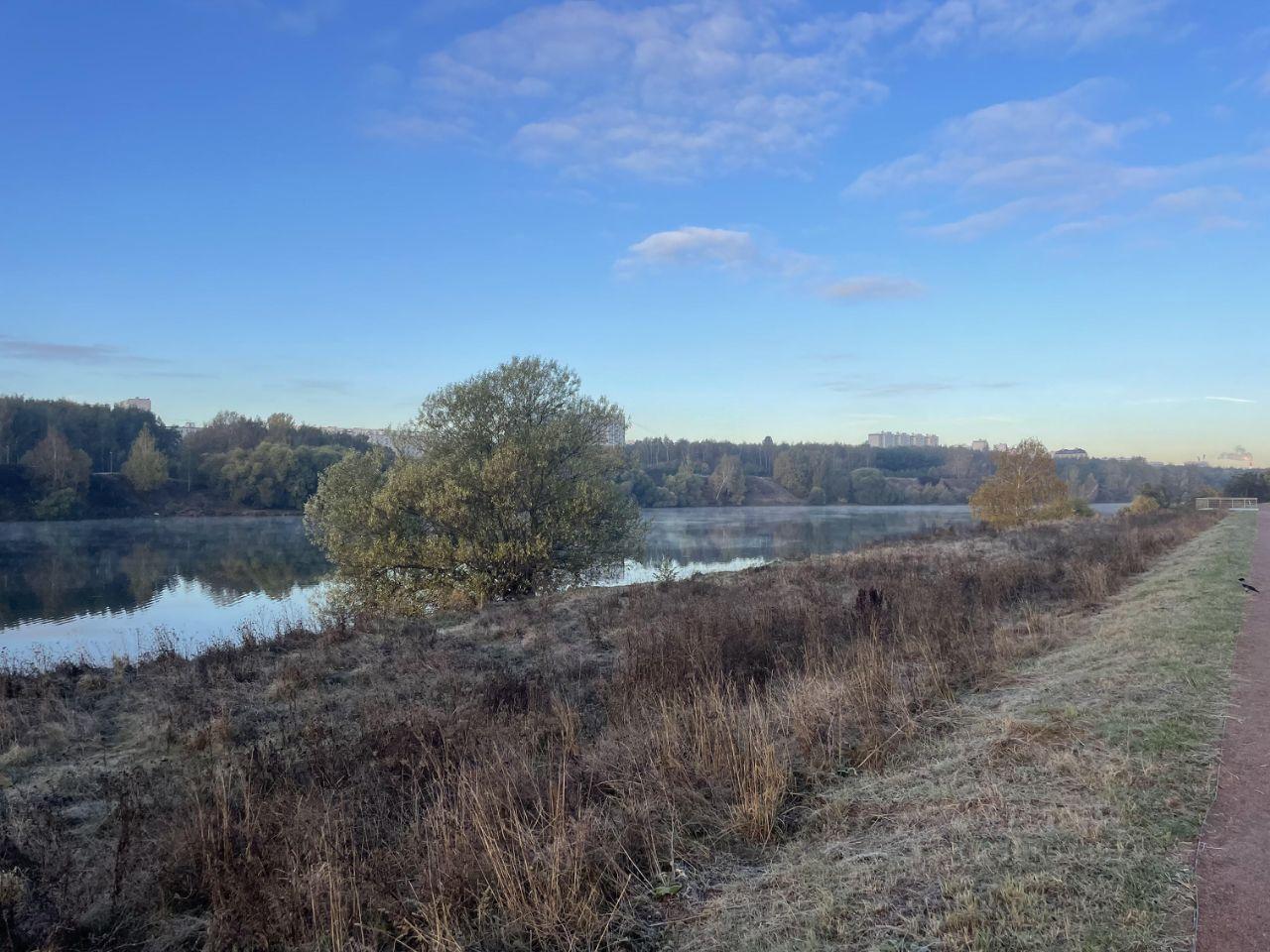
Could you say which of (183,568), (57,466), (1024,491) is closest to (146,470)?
(57,466)

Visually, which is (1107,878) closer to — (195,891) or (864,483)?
(195,891)

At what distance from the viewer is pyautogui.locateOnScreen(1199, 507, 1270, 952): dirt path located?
9.77ft

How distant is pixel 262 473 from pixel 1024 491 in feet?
215

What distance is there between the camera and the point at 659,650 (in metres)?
9.55

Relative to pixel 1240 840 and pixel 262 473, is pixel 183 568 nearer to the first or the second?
pixel 262 473

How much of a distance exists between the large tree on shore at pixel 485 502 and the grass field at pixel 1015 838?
15143mm

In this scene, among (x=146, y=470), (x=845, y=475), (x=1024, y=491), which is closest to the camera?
(x=1024, y=491)

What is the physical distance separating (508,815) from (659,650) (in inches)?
202

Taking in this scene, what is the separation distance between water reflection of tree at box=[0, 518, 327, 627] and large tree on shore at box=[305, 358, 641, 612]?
3.55 m

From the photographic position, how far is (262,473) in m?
72.2

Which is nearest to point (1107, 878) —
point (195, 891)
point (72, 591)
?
point (195, 891)

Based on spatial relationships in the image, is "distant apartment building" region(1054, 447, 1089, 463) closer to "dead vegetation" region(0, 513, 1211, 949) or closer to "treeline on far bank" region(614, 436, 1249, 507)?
"treeline on far bank" region(614, 436, 1249, 507)

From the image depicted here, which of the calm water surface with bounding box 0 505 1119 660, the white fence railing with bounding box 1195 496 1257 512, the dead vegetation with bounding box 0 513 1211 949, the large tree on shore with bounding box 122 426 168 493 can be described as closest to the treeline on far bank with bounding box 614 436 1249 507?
the white fence railing with bounding box 1195 496 1257 512

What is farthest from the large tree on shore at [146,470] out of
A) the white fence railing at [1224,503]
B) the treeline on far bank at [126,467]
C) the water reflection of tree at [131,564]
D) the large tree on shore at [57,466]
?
the white fence railing at [1224,503]
